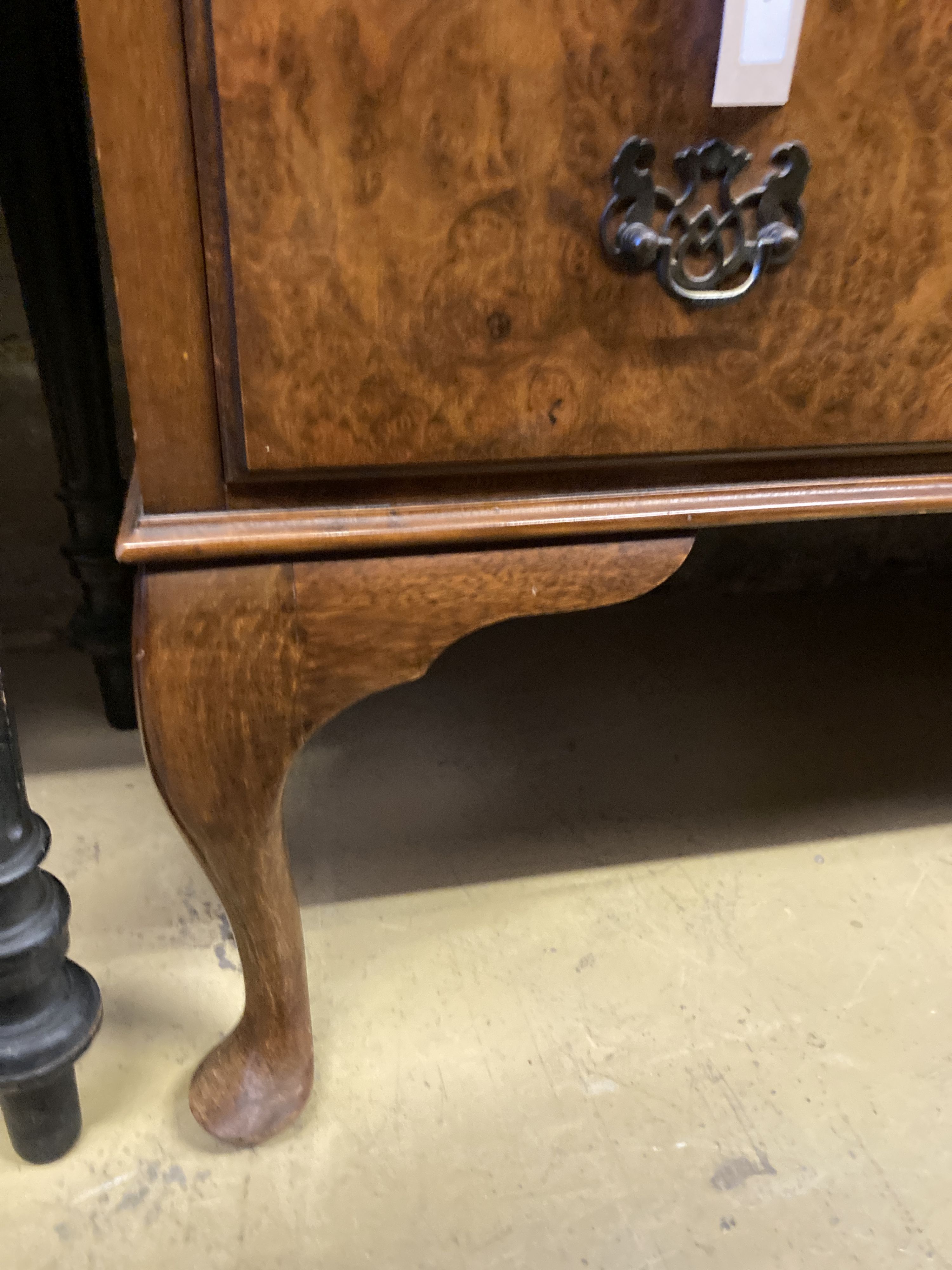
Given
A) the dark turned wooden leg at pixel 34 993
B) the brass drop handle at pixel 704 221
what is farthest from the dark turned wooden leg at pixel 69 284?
the brass drop handle at pixel 704 221

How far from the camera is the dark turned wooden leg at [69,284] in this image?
0.65 meters

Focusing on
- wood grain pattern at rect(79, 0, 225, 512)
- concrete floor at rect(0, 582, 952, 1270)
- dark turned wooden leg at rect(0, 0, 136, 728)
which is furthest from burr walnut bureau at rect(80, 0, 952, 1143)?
dark turned wooden leg at rect(0, 0, 136, 728)

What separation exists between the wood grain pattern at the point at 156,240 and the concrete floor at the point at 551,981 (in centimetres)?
41

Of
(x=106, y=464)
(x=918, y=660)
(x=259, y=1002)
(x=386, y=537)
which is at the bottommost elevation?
(x=918, y=660)

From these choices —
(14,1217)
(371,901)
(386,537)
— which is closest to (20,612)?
(371,901)

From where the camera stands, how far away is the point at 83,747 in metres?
0.90

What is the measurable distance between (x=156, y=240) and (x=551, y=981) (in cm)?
55

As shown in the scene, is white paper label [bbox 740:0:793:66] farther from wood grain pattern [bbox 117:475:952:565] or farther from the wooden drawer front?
wood grain pattern [bbox 117:475:952:565]

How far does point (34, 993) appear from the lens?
513 mm

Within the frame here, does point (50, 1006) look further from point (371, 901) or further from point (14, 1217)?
point (371, 901)

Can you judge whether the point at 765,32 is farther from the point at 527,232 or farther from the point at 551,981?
the point at 551,981

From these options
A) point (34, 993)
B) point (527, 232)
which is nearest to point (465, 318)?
point (527, 232)

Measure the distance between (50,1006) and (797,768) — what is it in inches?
27.6

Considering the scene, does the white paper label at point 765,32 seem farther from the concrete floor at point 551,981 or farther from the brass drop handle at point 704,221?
the concrete floor at point 551,981
